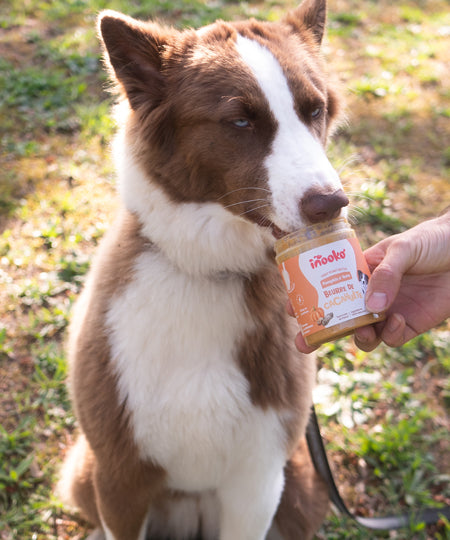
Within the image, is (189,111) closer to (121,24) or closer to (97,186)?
(121,24)

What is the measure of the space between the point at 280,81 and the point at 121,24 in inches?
25.0

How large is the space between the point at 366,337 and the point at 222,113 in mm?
956

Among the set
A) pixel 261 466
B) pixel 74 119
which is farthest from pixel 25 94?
pixel 261 466

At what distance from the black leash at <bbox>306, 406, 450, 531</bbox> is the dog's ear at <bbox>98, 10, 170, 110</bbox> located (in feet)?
5.50

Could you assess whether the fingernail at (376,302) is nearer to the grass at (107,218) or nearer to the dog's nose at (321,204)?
the dog's nose at (321,204)

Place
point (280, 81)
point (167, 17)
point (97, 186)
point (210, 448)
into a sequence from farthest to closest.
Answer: point (167, 17) < point (97, 186) < point (210, 448) < point (280, 81)

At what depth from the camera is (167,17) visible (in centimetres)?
662

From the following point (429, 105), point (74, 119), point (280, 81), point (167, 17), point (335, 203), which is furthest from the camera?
point (167, 17)

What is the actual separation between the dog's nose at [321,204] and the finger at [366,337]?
41 cm

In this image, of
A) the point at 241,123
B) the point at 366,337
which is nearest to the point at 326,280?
the point at 366,337

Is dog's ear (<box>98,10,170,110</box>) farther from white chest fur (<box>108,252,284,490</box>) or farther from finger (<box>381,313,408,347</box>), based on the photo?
finger (<box>381,313,408,347</box>)

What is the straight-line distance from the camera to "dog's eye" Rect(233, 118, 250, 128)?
1.99 meters

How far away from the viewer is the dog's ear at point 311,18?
8.21ft

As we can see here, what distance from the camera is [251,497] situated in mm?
2307
